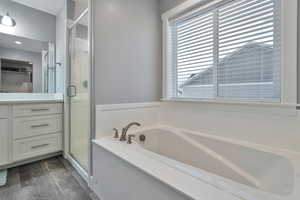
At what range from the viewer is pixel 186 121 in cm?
185

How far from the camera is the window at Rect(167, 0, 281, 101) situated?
49.8 inches

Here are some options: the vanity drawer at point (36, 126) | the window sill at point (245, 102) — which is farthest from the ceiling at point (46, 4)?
the window sill at point (245, 102)

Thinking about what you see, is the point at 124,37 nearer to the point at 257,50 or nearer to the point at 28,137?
the point at 257,50

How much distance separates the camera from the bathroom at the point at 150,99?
3.62 feet

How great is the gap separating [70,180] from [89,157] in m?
0.39

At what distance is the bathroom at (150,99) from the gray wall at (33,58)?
13 mm

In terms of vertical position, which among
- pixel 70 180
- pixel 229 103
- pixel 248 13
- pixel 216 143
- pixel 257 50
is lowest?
pixel 70 180

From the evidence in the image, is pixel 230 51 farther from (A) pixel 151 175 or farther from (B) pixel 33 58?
(B) pixel 33 58

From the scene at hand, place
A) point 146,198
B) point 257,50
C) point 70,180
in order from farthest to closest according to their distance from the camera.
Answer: point 70,180
point 257,50
point 146,198

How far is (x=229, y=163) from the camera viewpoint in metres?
1.26

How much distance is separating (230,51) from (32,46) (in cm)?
278

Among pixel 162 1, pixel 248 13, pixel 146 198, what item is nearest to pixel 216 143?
pixel 146 198

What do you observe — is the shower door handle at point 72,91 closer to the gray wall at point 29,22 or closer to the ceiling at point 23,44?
the ceiling at point 23,44

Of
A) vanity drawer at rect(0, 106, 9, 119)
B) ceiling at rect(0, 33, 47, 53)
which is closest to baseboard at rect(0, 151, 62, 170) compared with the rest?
vanity drawer at rect(0, 106, 9, 119)
